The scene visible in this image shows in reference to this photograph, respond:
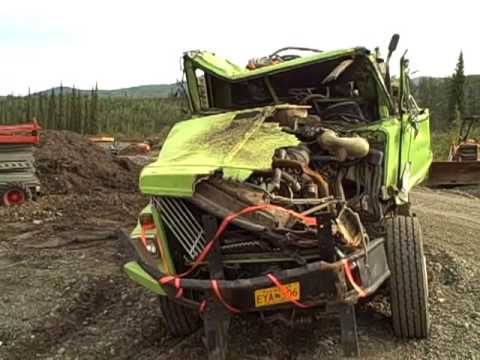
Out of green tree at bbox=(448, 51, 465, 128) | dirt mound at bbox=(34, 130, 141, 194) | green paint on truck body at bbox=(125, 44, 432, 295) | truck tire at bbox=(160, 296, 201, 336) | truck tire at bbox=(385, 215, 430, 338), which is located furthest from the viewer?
green tree at bbox=(448, 51, 465, 128)

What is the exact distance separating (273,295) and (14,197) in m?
10.3

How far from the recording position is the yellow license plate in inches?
166

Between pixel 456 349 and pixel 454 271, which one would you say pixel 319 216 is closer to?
pixel 456 349

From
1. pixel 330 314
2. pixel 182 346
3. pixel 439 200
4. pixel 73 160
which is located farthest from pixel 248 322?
pixel 73 160

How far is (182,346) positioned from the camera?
5250 millimetres

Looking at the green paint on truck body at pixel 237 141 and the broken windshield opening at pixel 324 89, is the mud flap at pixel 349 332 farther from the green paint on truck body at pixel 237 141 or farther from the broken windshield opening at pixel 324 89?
the broken windshield opening at pixel 324 89

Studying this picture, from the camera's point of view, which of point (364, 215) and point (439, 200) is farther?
point (439, 200)

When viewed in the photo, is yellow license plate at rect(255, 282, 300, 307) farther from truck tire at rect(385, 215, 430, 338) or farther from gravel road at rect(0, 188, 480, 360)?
truck tire at rect(385, 215, 430, 338)

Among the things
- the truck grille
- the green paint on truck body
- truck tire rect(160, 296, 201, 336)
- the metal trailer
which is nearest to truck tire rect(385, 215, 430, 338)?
the green paint on truck body

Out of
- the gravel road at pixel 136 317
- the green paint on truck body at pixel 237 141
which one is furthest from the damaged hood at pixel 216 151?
the gravel road at pixel 136 317

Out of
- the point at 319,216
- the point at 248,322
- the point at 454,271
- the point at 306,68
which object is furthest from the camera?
the point at 454,271

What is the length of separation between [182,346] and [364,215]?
187 cm

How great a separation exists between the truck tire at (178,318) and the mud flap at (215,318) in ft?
2.91

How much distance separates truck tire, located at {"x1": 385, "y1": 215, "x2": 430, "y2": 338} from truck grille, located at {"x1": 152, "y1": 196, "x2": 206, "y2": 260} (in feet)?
5.05
